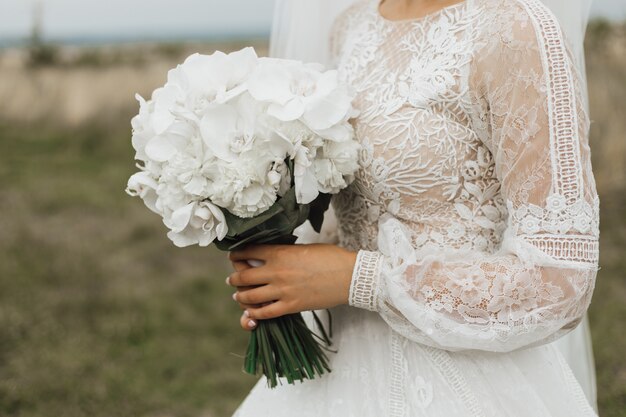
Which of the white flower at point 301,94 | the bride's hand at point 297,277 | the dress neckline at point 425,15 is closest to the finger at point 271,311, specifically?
the bride's hand at point 297,277

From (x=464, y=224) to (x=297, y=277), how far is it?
49cm

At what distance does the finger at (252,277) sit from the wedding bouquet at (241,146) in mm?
106

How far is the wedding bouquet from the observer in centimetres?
162

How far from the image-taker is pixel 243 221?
1674 mm

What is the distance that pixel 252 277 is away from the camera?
6.03 ft

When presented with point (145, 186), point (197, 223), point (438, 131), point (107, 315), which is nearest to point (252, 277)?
point (197, 223)

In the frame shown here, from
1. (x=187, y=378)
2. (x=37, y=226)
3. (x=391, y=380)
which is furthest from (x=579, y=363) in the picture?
(x=37, y=226)

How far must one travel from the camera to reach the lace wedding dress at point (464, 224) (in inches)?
62.8

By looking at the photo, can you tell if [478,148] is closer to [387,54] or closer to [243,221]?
[387,54]

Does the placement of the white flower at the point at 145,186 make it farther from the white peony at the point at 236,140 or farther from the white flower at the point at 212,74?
the white flower at the point at 212,74

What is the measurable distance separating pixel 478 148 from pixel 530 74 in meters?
0.26

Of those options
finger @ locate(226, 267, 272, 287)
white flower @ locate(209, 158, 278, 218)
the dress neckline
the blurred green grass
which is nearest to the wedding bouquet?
white flower @ locate(209, 158, 278, 218)

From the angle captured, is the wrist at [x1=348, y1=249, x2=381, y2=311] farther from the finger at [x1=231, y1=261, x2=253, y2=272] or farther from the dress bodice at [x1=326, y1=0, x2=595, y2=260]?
the finger at [x1=231, y1=261, x2=253, y2=272]

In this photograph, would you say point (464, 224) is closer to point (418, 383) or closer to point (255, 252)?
point (418, 383)
